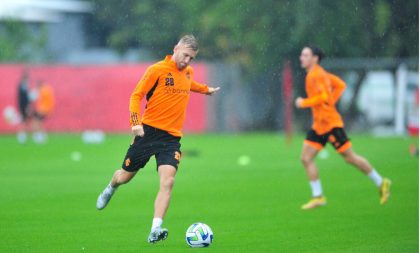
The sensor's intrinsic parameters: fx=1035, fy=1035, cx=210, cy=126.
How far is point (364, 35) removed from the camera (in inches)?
1727

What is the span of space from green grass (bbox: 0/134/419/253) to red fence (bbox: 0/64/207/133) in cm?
1620

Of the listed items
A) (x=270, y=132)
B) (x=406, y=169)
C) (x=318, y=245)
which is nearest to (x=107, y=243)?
(x=318, y=245)

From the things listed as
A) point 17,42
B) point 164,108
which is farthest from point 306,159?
point 17,42

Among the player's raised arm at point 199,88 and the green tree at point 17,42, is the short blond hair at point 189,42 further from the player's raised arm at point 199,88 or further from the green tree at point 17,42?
the green tree at point 17,42

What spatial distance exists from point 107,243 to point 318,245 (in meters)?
2.27

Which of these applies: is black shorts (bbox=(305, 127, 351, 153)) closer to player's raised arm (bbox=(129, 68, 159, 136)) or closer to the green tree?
player's raised arm (bbox=(129, 68, 159, 136))

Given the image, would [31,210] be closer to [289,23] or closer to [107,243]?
[107,243]

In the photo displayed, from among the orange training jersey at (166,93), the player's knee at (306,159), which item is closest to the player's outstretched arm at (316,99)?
the player's knee at (306,159)

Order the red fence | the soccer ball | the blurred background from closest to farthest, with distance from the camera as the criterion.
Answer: the soccer ball, the blurred background, the red fence

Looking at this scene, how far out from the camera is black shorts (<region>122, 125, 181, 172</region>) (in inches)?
459

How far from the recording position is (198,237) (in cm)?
A: 1082

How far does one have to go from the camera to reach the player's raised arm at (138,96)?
36.8ft

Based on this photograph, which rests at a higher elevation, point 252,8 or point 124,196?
point 252,8

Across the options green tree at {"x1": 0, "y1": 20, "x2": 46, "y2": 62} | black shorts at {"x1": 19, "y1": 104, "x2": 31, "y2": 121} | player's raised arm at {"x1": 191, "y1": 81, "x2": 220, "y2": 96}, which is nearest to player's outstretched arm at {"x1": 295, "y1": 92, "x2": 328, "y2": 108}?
player's raised arm at {"x1": 191, "y1": 81, "x2": 220, "y2": 96}
